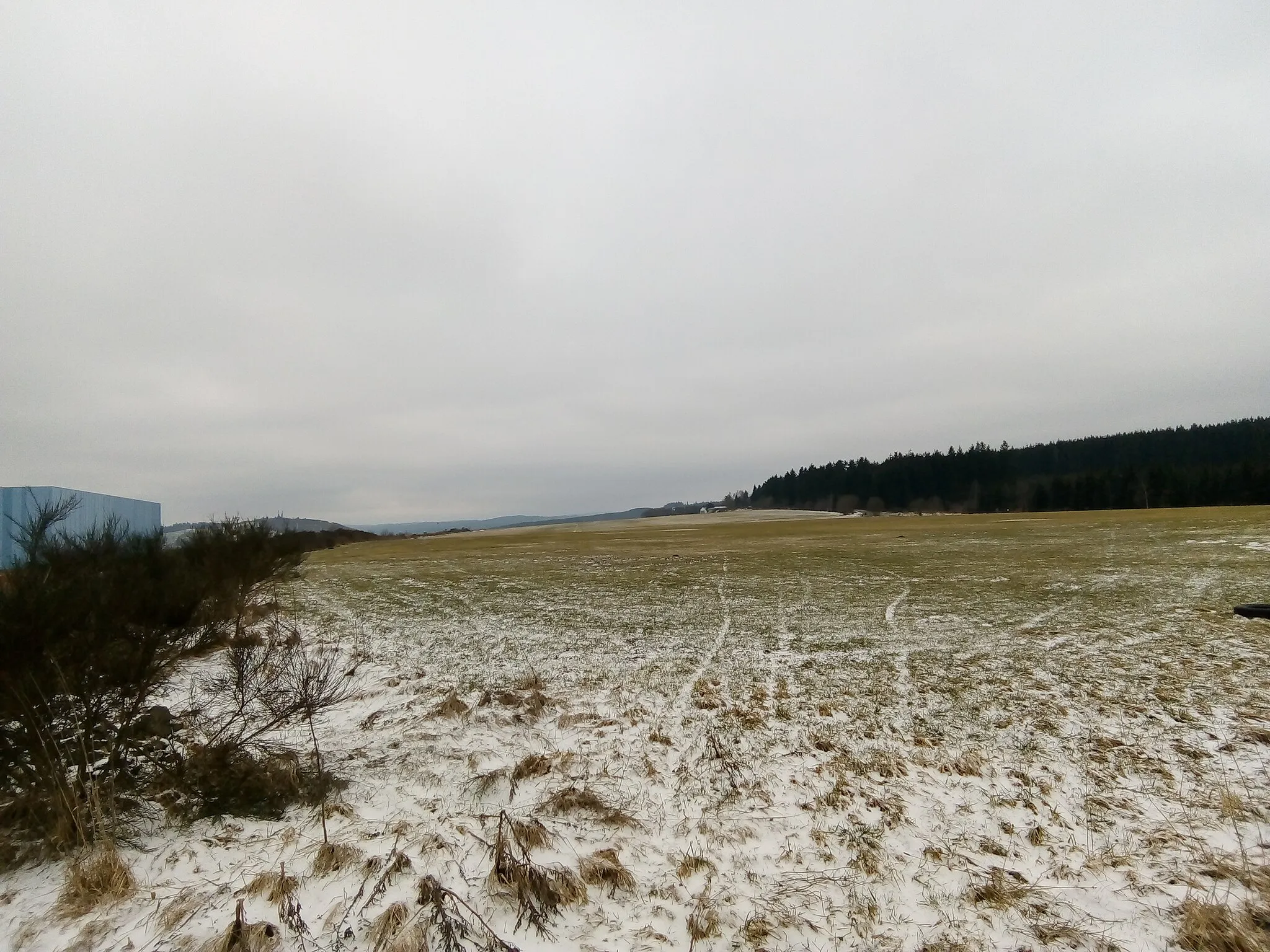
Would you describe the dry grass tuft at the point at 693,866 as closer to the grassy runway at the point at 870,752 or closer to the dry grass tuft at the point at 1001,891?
the grassy runway at the point at 870,752

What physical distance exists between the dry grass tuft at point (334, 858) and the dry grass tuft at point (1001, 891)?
19.8 ft

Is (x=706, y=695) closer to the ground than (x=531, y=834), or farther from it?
closer to the ground

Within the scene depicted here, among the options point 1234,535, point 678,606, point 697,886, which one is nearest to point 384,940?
point 697,886

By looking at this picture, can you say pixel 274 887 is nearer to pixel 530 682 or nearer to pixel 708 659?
pixel 530 682

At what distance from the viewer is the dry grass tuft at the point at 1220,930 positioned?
168 inches

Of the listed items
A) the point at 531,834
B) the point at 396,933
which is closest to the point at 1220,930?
the point at 531,834

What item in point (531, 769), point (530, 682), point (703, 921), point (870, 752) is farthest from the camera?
point (530, 682)

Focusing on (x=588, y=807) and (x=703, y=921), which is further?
(x=588, y=807)

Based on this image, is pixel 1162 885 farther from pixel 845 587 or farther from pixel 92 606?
pixel 845 587

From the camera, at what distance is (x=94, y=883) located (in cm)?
530

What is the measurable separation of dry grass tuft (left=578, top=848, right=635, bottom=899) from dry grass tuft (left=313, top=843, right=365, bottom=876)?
92.9 inches

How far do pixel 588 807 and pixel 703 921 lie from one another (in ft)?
7.47

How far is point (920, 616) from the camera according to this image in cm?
1834

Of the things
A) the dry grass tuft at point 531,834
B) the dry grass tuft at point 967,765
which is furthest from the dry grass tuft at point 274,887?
the dry grass tuft at point 967,765
